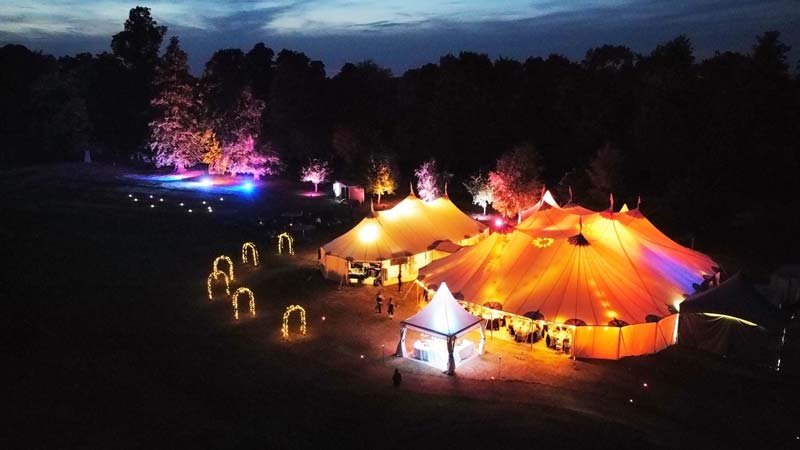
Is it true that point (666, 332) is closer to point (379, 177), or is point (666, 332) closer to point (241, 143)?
point (379, 177)

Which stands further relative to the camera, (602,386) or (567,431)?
(602,386)

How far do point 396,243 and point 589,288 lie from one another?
Result: 8741mm

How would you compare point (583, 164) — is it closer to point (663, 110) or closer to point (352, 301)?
point (663, 110)

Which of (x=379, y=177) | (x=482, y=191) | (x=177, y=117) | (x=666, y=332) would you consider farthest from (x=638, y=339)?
(x=177, y=117)

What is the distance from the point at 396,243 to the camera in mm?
23469

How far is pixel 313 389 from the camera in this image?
13.9 m

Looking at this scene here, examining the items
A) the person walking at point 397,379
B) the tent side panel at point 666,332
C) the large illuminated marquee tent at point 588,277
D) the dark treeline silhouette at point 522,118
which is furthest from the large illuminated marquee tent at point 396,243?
the dark treeline silhouette at point 522,118

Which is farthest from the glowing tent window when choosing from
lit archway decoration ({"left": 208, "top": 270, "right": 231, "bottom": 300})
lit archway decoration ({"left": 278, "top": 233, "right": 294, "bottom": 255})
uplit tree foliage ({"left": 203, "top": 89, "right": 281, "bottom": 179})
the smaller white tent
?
uplit tree foliage ({"left": 203, "top": 89, "right": 281, "bottom": 179})

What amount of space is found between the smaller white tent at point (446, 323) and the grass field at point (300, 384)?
0.54 m

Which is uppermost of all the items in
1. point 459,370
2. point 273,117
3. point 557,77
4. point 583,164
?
point 557,77

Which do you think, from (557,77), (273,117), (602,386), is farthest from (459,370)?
(273,117)

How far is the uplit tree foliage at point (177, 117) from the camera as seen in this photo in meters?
51.1

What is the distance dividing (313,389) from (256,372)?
1845mm

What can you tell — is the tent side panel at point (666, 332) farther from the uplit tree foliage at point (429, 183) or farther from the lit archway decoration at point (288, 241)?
the uplit tree foliage at point (429, 183)
